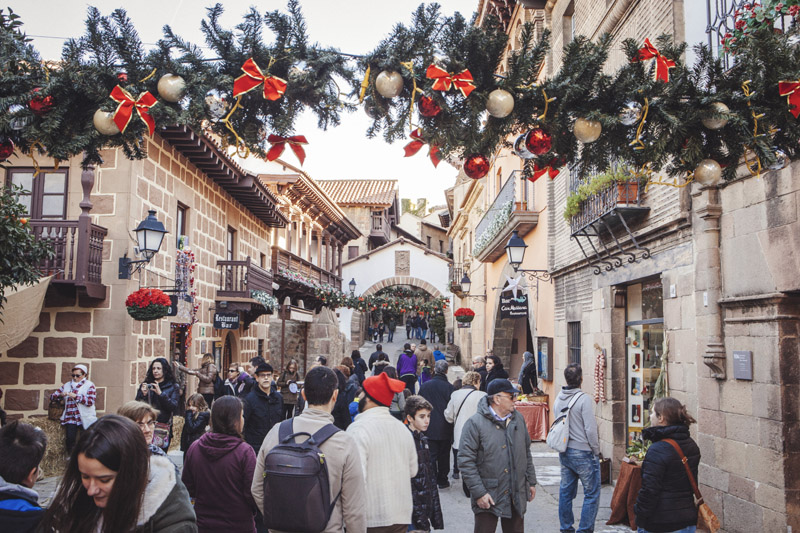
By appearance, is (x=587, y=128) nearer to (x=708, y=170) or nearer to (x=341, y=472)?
(x=708, y=170)

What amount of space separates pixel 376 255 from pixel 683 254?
31.0m

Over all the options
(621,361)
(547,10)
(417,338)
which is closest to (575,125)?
(621,361)

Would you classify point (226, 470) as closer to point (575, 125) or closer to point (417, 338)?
point (575, 125)

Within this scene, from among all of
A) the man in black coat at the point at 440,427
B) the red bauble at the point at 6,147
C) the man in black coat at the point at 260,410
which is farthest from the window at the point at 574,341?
the red bauble at the point at 6,147

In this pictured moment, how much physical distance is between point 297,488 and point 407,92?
7.33ft

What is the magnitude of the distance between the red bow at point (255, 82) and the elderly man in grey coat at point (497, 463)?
2965 mm

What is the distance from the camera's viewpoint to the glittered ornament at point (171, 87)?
12.2ft

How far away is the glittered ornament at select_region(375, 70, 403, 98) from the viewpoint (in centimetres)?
369

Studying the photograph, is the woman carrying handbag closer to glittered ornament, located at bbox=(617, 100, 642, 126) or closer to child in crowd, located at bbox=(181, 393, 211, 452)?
glittered ornament, located at bbox=(617, 100, 642, 126)

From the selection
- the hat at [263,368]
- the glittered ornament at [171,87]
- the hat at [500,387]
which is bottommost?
the hat at [500,387]

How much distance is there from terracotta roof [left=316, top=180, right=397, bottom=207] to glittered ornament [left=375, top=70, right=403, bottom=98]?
38877 mm

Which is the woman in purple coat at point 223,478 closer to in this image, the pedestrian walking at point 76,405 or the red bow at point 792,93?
the red bow at point 792,93

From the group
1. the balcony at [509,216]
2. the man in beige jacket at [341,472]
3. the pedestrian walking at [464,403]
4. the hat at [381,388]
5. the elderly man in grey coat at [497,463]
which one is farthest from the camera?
the balcony at [509,216]

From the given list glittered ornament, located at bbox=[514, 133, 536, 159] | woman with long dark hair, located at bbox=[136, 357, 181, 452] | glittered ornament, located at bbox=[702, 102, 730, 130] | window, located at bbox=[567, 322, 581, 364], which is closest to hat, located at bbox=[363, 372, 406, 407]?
glittered ornament, located at bbox=[514, 133, 536, 159]
